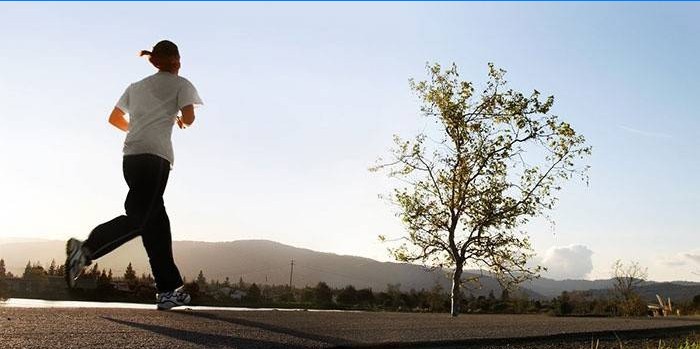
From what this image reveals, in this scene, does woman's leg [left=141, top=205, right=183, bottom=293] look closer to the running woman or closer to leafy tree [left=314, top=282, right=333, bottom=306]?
the running woman

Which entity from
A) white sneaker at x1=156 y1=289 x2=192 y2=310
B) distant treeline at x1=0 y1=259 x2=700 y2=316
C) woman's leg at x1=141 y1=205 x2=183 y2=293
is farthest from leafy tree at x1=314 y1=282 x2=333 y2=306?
woman's leg at x1=141 y1=205 x2=183 y2=293

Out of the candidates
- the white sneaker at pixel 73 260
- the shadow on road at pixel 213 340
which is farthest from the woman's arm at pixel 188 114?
the shadow on road at pixel 213 340

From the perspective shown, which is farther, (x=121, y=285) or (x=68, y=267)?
(x=121, y=285)

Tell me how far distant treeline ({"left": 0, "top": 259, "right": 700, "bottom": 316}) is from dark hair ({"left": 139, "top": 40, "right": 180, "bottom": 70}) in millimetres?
1925

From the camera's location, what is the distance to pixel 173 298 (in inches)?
237

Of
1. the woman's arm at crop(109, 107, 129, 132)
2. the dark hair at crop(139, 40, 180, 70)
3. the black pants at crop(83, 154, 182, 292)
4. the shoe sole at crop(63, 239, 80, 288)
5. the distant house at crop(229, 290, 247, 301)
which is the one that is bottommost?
the distant house at crop(229, 290, 247, 301)

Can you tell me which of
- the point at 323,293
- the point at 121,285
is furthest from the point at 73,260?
the point at 323,293

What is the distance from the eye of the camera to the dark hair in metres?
5.79

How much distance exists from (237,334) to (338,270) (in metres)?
196

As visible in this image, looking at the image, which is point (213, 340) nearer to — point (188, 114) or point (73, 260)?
point (73, 260)

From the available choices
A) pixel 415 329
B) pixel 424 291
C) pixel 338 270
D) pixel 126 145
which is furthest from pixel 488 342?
pixel 338 270

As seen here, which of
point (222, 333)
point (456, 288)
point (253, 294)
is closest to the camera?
point (222, 333)

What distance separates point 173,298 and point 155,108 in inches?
72.3

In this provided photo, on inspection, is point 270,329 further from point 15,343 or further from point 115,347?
point 15,343
